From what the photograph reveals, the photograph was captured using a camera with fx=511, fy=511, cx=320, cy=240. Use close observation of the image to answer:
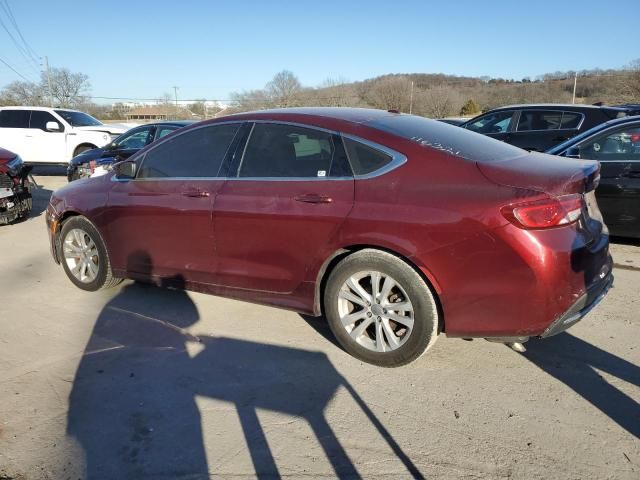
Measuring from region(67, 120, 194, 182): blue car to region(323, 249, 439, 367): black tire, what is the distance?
7.33 meters

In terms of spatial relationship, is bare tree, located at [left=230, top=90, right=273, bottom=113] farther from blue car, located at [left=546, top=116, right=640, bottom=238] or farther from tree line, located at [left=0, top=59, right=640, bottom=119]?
blue car, located at [left=546, top=116, right=640, bottom=238]

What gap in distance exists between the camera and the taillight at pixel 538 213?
2.86m

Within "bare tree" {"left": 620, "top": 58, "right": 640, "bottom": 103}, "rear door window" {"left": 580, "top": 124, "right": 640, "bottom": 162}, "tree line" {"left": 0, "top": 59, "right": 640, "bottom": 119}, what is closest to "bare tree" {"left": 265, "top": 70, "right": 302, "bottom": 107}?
"tree line" {"left": 0, "top": 59, "right": 640, "bottom": 119}

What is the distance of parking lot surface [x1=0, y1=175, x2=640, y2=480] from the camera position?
250 cm

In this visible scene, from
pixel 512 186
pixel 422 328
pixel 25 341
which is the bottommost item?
pixel 25 341

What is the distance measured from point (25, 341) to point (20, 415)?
114 cm

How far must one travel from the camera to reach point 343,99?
37.8 m

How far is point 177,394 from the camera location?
10.2 feet

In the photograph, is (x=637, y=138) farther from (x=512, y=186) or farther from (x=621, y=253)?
(x=512, y=186)

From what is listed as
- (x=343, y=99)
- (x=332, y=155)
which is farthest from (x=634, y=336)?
(x=343, y=99)

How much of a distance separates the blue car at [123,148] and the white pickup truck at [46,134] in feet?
12.0

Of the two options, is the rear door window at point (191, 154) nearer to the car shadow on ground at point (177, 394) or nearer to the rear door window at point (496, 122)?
the car shadow on ground at point (177, 394)

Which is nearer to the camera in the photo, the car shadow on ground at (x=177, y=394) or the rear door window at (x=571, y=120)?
the car shadow on ground at (x=177, y=394)

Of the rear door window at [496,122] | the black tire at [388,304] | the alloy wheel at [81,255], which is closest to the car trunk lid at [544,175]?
the black tire at [388,304]
